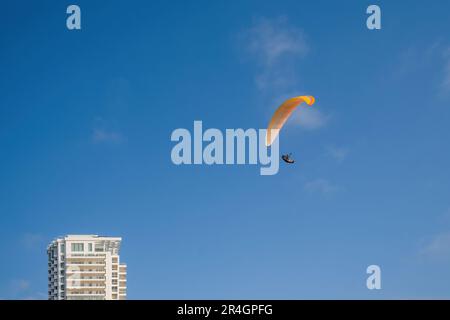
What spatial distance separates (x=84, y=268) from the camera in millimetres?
124375

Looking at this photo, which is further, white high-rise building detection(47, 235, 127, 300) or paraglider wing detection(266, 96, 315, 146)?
white high-rise building detection(47, 235, 127, 300)

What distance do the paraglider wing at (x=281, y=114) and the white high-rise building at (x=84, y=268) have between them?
8459 centimetres

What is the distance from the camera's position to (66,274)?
12225cm

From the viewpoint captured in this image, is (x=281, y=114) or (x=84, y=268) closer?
(x=281, y=114)

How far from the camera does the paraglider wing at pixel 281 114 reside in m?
38.4

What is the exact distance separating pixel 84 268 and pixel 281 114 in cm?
8863

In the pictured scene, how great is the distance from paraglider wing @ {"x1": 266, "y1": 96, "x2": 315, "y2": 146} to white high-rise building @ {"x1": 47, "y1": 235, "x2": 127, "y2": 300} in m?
84.6

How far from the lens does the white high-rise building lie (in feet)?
400

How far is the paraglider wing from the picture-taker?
3836cm

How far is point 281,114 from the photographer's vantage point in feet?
143

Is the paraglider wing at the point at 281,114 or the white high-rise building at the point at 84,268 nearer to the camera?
the paraglider wing at the point at 281,114

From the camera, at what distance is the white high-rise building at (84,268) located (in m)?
122
